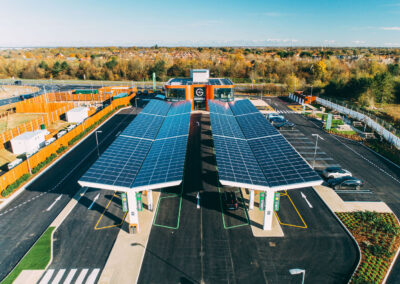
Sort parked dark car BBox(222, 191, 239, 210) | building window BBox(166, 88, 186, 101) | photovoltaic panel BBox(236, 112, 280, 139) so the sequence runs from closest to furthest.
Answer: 1. parked dark car BBox(222, 191, 239, 210)
2. photovoltaic panel BBox(236, 112, 280, 139)
3. building window BBox(166, 88, 186, 101)

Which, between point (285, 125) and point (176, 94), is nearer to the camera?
point (285, 125)

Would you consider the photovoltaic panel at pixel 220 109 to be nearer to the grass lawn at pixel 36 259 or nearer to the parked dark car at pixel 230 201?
the parked dark car at pixel 230 201

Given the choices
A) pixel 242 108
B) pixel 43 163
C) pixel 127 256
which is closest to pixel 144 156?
pixel 127 256

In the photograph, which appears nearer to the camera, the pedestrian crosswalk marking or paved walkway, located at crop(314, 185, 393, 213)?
the pedestrian crosswalk marking

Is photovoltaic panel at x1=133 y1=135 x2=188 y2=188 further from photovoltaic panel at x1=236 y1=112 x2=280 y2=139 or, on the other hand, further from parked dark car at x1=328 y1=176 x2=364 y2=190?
parked dark car at x1=328 y1=176 x2=364 y2=190

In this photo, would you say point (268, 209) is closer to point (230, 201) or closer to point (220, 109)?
point (230, 201)

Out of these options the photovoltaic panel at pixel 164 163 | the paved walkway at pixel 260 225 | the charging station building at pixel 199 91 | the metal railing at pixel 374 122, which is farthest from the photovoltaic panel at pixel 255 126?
the metal railing at pixel 374 122

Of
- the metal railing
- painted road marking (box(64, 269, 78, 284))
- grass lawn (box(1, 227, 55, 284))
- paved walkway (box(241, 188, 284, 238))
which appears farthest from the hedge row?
the metal railing
